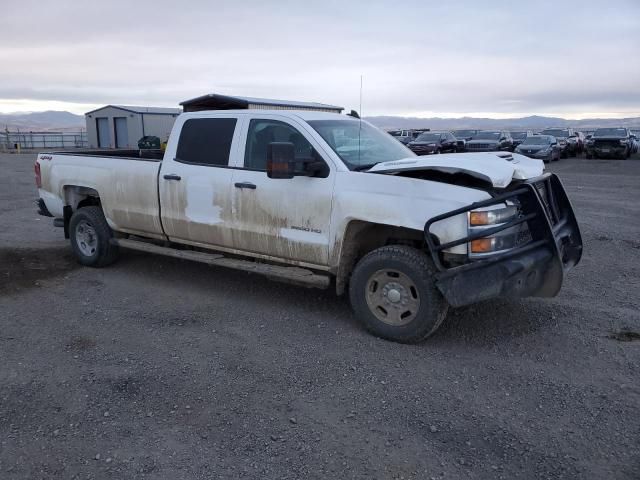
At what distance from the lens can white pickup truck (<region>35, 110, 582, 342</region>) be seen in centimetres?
443

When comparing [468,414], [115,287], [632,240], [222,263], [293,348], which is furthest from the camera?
[632,240]

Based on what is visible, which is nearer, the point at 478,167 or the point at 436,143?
the point at 478,167

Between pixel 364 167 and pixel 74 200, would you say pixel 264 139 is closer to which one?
pixel 364 167

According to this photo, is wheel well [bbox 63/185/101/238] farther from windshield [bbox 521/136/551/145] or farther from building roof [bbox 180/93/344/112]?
windshield [bbox 521/136/551/145]

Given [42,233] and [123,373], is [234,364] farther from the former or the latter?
[42,233]

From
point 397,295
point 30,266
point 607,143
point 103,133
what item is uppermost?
point 103,133

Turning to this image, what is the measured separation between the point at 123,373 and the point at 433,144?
28.6m

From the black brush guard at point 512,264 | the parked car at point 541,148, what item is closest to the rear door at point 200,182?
the black brush guard at point 512,264

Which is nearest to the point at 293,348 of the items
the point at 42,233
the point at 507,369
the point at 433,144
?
the point at 507,369

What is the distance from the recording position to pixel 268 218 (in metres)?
5.39

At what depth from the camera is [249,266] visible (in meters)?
5.59

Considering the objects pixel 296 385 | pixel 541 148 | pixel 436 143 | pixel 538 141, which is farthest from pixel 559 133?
pixel 296 385

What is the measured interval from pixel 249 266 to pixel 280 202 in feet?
2.46

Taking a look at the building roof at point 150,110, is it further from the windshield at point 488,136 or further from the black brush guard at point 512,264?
the black brush guard at point 512,264
